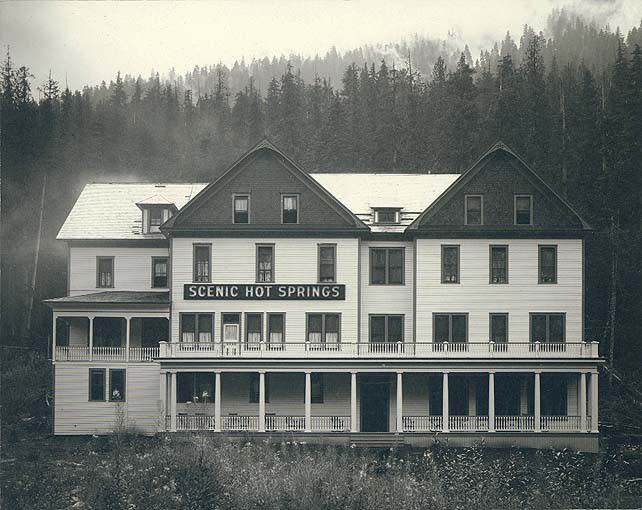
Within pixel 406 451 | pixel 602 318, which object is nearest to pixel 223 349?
pixel 406 451

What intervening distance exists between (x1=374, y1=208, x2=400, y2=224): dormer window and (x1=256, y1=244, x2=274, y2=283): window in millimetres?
5387

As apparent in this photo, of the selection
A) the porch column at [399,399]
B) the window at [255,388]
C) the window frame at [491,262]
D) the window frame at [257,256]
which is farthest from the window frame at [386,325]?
the window at [255,388]

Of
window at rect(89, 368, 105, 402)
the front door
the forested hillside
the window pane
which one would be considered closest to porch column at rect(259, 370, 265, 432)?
the front door

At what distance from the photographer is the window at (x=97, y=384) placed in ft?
113

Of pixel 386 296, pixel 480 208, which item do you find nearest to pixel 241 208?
pixel 386 296

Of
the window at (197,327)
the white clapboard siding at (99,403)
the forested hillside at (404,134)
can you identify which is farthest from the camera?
the forested hillside at (404,134)

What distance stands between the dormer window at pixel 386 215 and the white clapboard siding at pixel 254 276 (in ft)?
10.1

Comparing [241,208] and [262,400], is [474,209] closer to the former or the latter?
[241,208]

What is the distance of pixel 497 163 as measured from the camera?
112 ft

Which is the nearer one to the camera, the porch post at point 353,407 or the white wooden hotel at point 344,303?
the porch post at point 353,407

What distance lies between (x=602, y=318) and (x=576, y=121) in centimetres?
1733

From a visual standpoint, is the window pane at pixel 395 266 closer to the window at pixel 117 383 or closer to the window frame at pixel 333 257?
the window frame at pixel 333 257

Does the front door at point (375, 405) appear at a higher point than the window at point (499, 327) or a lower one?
lower

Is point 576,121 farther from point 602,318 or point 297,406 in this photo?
point 297,406
